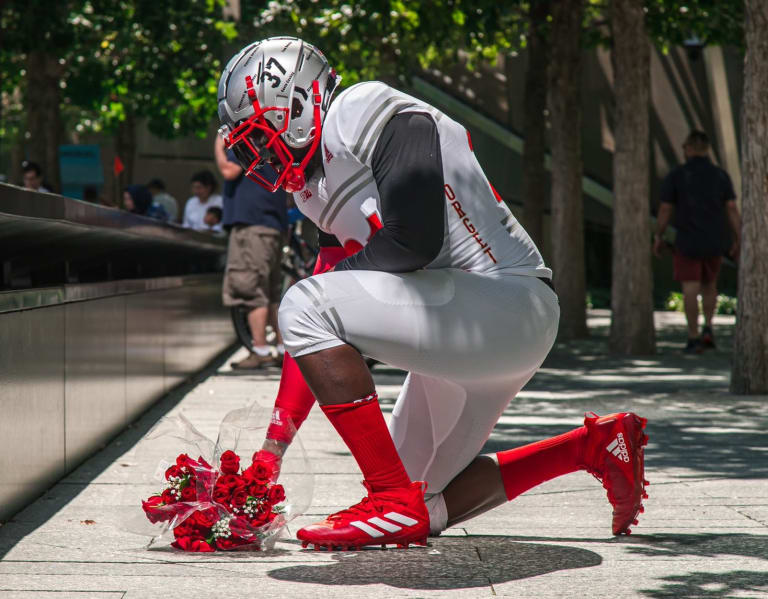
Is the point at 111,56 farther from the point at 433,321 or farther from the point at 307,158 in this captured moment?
the point at 433,321

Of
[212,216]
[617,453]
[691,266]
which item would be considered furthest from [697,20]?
[617,453]

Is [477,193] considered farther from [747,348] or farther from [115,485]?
[747,348]

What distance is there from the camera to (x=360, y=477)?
19.1ft

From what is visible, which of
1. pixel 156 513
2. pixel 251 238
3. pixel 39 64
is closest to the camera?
pixel 156 513

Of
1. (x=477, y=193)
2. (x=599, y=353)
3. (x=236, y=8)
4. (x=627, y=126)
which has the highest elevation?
(x=236, y=8)

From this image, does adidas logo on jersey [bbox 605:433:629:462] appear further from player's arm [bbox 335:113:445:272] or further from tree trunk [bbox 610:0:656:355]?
tree trunk [bbox 610:0:656:355]

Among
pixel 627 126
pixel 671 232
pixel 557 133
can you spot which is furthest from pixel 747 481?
pixel 671 232

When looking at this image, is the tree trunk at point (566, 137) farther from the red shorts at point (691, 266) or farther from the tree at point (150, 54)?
the tree at point (150, 54)

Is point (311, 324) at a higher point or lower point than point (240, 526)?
higher

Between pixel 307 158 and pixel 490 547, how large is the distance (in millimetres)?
1357

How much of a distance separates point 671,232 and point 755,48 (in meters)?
17.6

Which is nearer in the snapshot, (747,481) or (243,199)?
(747,481)

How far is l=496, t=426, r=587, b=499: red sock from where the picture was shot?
433 cm

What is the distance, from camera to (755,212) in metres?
8.97
